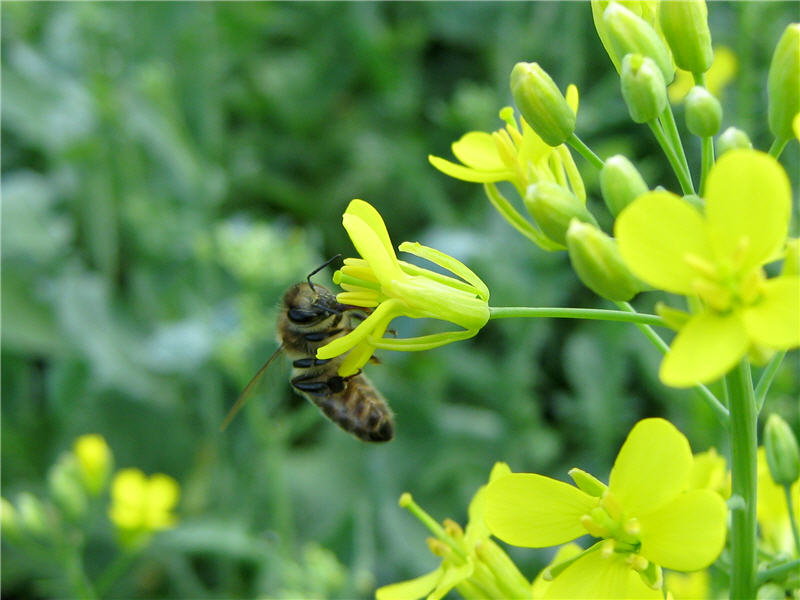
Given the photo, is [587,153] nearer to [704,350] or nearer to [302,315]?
[704,350]

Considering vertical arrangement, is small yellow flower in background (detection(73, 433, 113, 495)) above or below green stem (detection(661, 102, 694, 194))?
below

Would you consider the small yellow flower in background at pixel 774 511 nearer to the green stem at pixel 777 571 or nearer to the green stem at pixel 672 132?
the green stem at pixel 777 571

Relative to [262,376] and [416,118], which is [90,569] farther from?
[416,118]

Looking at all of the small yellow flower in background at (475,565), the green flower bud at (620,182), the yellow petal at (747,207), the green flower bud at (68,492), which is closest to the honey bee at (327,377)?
the small yellow flower in background at (475,565)

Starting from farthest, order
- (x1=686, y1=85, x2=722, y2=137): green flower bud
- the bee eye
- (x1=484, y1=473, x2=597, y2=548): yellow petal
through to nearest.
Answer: the bee eye
(x1=686, y1=85, x2=722, y2=137): green flower bud
(x1=484, y1=473, x2=597, y2=548): yellow petal

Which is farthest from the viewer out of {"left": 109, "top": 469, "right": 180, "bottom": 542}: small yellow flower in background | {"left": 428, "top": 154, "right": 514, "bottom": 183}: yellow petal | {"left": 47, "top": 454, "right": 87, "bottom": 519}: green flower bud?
{"left": 109, "top": 469, "right": 180, "bottom": 542}: small yellow flower in background

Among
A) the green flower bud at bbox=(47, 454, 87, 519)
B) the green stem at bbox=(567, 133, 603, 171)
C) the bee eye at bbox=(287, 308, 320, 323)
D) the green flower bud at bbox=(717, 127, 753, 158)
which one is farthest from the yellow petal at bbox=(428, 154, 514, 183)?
the green flower bud at bbox=(47, 454, 87, 519)

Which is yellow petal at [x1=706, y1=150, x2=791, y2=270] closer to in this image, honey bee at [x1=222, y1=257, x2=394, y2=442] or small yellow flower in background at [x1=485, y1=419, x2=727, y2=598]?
small yellow flower in background at [x1=485, y1=419, x2=727, y2=598]
